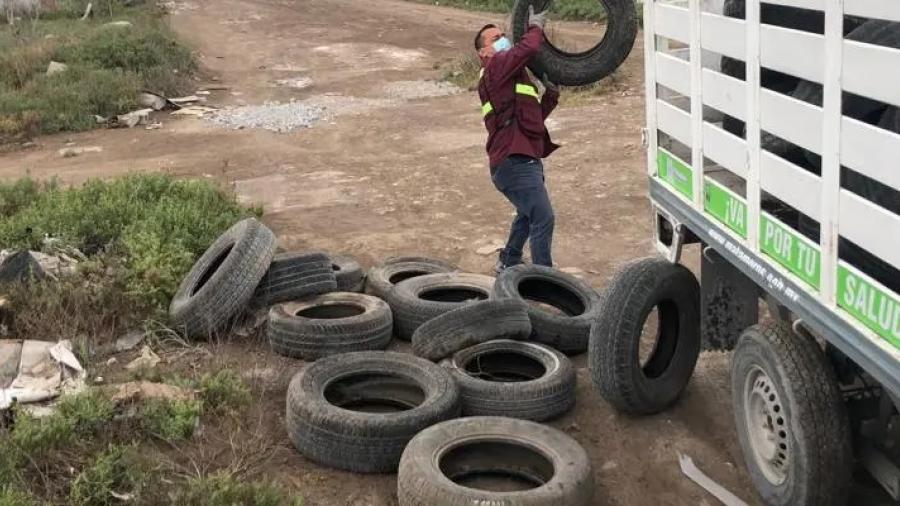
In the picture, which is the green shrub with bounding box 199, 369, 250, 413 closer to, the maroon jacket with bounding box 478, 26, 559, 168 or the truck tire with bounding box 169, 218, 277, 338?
the truck tire with bounding box 169, 218, 277, 338

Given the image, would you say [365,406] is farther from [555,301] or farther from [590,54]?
[590,54]

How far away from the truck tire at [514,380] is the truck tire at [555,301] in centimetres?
29

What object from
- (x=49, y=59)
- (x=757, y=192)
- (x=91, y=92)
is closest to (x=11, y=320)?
(x=757, y=192)

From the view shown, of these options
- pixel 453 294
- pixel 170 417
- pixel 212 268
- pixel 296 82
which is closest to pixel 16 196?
pixel 212 268

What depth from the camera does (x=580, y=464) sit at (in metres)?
4.46

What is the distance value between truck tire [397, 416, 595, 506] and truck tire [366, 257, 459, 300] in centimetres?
236

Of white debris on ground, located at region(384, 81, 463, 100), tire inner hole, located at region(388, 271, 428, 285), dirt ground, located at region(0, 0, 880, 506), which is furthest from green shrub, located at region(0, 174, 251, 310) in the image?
white debris on ground, located at region(384, 81, 463, 100)

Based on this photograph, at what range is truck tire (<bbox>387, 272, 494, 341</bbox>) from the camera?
253 inches

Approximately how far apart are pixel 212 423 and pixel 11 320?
2.10 m

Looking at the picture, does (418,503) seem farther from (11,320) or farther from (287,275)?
(11,320)

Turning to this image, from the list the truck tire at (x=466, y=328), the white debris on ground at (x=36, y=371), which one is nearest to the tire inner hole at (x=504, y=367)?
the truck tire at (x=466, y=328)

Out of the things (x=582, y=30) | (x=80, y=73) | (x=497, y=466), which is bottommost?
(x=497, y=466)

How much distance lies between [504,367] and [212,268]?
2390mm

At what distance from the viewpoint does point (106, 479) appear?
175 inches
